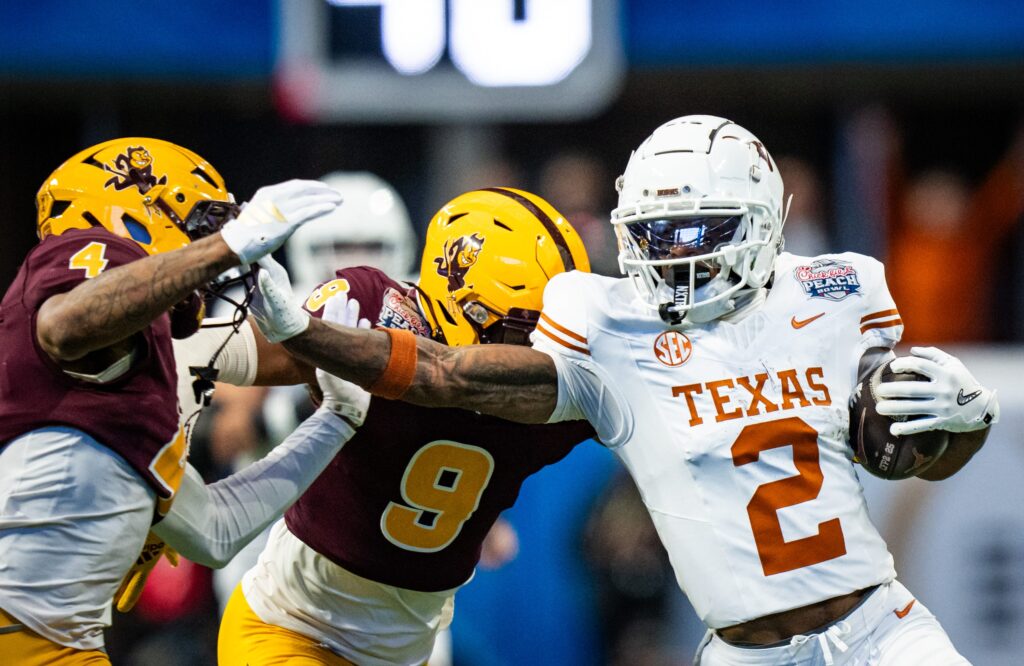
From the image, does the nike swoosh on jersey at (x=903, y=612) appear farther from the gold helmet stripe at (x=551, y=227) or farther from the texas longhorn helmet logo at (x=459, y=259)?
the texas longhorn helmet logo at (x=459, y=259)

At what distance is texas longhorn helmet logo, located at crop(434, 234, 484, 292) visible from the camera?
3301 mm

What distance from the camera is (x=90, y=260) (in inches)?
107

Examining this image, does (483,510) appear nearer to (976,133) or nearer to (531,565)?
(531,565)

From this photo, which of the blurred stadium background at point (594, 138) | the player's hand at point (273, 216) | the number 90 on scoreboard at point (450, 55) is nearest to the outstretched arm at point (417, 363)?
the player's hand at point (273, 216)

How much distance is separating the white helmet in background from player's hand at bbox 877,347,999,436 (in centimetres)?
369

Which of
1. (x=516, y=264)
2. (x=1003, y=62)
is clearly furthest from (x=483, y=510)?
(x=1003, y=62)

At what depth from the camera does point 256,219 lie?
2.63 meters

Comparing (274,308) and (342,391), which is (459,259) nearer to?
(342,391)

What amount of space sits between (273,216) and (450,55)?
4351 mm

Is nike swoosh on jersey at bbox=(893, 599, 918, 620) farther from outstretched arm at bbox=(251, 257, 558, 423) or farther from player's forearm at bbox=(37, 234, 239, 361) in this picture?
player's forearm at bbox=(37, 234, 239, 361)

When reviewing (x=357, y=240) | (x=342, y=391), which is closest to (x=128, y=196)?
(x=342, y=391)

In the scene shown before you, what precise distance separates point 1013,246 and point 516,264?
15.7 feet

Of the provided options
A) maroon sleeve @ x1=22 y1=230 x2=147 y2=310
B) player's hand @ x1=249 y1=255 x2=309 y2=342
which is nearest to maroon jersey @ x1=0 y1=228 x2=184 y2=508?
maroon sleeve @ x1=22 y1=230 x2=147 y2=310

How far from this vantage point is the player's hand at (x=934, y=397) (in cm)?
286
